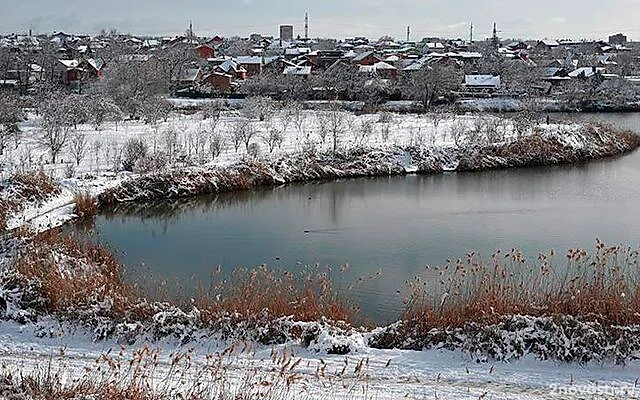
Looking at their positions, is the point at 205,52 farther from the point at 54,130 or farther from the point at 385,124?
the point at 54,130

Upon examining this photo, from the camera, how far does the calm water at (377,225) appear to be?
808cm

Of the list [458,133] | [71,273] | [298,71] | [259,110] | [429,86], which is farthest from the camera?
[298,71]

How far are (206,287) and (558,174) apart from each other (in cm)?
1019

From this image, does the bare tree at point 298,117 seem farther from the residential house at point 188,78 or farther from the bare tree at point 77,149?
the residential house at point 188,78

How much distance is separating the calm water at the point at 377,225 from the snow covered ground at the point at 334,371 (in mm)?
1598

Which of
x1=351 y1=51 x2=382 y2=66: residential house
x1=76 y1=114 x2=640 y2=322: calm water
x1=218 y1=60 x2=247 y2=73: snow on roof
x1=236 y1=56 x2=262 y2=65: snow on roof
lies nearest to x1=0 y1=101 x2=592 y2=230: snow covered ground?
x1=76 y1=114 x2=640 y2=322: calm water

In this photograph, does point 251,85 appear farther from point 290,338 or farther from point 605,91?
point 290,338

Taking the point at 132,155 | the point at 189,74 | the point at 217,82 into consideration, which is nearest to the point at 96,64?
the point at 189,74

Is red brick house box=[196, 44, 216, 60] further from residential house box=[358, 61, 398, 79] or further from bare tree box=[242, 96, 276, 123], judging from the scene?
bare tree box=[242, 96, 276, 123]

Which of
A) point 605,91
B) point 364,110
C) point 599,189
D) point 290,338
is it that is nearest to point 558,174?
point 599,189

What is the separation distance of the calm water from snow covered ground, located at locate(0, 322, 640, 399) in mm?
1598

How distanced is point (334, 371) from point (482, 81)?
30.2 metres

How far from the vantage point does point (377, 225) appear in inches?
403

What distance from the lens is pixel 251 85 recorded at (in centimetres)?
3092
